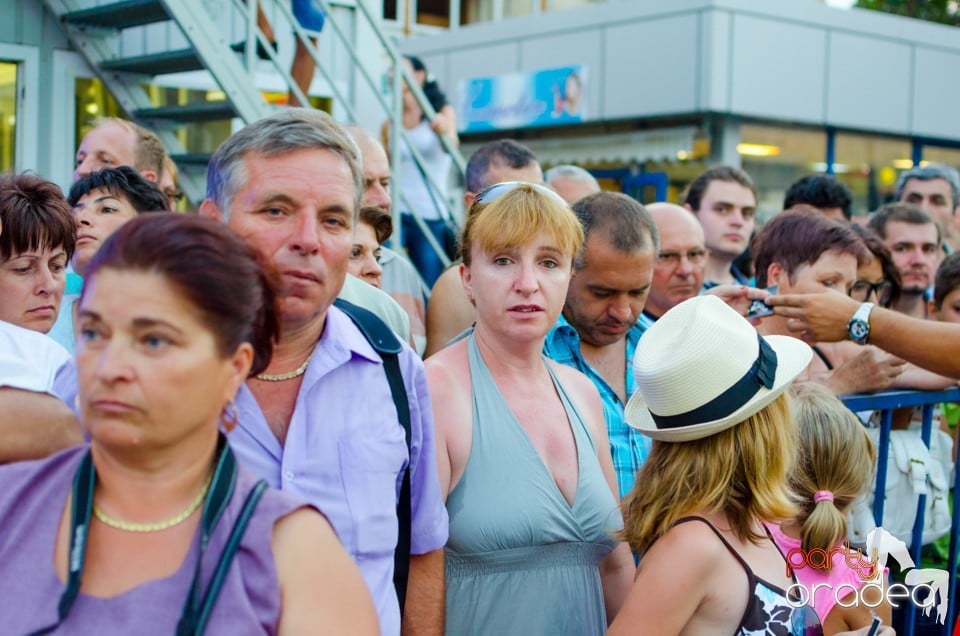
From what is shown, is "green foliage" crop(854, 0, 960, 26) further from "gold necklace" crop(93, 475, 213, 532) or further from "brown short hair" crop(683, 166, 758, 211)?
"gold necklace" crop(93, 475, 213, 532)

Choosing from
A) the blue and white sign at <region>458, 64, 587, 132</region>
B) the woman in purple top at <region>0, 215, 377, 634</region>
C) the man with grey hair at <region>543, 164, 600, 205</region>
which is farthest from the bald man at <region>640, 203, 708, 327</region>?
the blue and white sign at <region>458, 64, 587, 132</region>

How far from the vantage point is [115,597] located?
1.56m

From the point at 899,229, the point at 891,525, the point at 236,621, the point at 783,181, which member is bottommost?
the point at 891,525

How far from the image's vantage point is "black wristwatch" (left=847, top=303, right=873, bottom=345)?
3.58 m

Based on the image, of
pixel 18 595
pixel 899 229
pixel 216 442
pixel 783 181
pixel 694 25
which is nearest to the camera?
pixel 18 595

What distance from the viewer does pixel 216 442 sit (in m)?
1.68

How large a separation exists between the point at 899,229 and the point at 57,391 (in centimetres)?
504

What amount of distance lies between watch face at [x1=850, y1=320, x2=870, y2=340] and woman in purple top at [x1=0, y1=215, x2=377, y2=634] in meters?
2.50

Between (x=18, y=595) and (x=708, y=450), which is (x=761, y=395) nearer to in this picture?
(x=708, y=450)

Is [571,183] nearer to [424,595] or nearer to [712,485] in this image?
[712,485]

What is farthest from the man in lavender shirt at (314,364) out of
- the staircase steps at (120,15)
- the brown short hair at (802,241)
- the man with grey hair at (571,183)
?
the staircase steps at (120,15)

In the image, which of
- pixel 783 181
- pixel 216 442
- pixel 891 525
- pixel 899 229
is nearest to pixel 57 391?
pixel 216 442

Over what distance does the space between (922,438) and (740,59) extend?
9238 mm

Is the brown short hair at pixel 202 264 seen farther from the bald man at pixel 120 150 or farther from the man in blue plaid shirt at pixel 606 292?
the bald man at pixel 120 150
